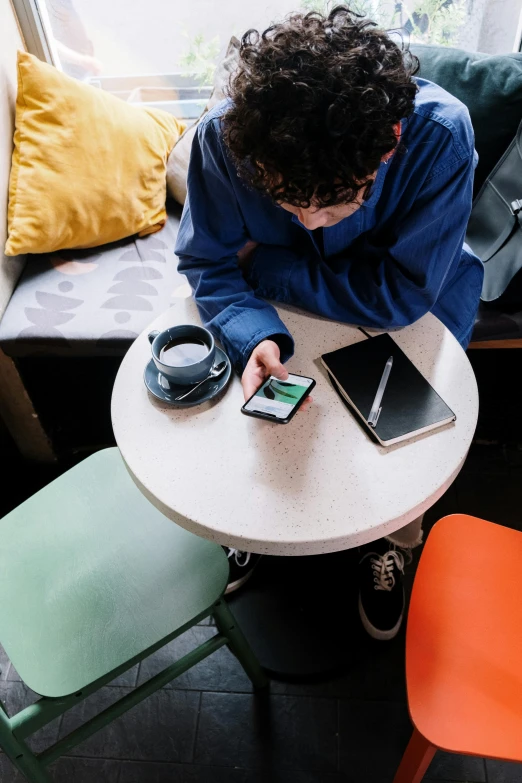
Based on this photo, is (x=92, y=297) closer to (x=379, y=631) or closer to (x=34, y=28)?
(x=34, y=28)

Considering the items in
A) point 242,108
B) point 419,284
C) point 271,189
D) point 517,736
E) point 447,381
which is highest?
point 242,108

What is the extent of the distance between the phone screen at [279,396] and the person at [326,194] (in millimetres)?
24

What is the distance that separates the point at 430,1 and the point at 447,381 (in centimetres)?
145

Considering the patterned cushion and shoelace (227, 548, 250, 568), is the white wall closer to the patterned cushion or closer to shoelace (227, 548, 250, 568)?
the patterned cushion

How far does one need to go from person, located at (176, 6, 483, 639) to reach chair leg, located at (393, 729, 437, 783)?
1.60 ft

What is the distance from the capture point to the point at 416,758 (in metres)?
0.94

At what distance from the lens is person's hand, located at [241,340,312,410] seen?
0.97 m

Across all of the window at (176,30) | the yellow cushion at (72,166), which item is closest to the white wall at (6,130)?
the yellow cushion at (72,166)

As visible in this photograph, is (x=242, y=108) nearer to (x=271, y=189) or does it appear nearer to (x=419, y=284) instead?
(x=271, y=189)

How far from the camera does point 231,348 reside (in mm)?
1048

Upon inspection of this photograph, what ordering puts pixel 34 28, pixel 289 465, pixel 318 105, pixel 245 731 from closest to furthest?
pixel 318 105 < pixel 289 465 < pixel 245 731 < pixel 34 28

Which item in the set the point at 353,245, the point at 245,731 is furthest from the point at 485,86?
the point at 245,731

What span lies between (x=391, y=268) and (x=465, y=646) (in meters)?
0.65

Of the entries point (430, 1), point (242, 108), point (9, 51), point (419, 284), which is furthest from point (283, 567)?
point (430, 1)
